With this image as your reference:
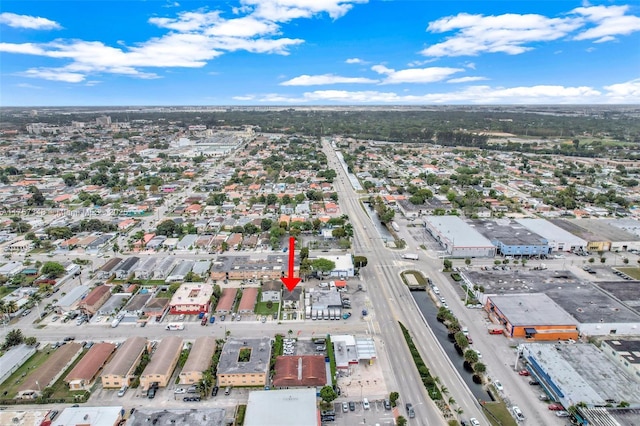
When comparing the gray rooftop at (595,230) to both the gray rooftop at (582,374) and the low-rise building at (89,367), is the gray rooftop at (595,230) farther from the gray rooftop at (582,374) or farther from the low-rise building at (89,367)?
the low-rise building at (89,367)

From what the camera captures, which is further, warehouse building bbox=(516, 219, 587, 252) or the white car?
warehouse building bbox=(516, 219, 587, 252)

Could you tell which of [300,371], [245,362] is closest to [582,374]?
[300,371]

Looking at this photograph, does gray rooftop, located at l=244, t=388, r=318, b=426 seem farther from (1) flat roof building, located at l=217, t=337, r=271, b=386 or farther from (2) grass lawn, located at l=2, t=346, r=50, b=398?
(2) grass lawn, located at l=2, t=346, r=50, b=398

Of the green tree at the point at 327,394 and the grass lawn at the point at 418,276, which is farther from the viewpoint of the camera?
the grass lawn at the point at 418,276

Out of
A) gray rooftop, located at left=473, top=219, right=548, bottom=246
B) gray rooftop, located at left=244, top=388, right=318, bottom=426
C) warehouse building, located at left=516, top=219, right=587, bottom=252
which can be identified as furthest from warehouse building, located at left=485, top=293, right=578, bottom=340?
gray rooftop, located at left=244, top=388, right=318, bottom=426

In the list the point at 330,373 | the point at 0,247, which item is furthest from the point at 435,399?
the point at 0,247

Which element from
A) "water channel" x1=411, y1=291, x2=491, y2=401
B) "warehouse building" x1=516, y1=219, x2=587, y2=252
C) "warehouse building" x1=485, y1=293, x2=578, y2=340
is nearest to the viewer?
"water channel" x1=411, y1=291, x2=491, y2=401

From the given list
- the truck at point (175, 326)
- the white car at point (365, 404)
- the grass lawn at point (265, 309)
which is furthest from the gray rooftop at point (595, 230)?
the truck at point (175, 326)
